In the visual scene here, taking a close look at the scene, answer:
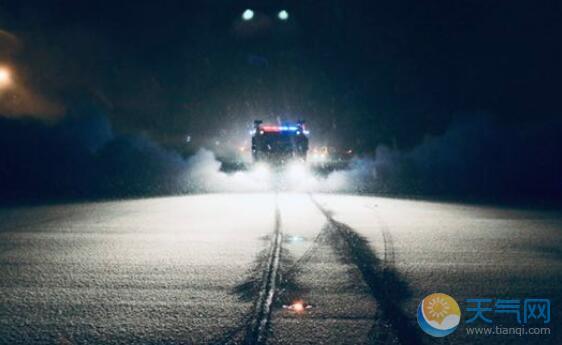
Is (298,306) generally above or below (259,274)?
below

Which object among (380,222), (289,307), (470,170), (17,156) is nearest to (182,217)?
(380,222)

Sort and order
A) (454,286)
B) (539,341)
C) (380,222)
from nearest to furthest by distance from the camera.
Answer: (539,341)
(454,286)
(380,222)

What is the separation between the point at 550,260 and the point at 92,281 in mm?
6007

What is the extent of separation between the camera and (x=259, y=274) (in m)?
6.19

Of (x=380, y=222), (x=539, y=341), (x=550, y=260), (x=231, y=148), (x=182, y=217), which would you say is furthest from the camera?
(x=231, y=148)

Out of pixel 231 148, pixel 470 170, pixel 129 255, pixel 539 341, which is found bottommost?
pixel 539 341

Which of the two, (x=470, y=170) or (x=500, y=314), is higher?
(x=470, y=170)

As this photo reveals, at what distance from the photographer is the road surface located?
4.36 metres

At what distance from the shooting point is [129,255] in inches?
289

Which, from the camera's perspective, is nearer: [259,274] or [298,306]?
[298,306]

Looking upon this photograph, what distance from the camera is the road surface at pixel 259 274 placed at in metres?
4.36

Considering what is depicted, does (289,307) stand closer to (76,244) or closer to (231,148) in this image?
(76,244)

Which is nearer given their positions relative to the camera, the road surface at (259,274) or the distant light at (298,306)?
the road surface at (259,274)

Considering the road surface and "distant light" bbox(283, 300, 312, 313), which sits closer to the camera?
the road surface
